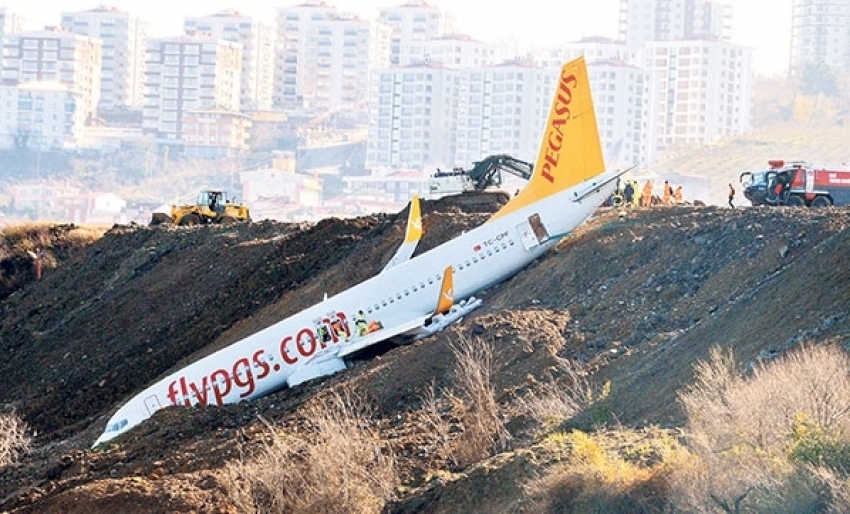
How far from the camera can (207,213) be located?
89.4m

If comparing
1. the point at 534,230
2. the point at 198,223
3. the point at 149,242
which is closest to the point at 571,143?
the point at 534,230

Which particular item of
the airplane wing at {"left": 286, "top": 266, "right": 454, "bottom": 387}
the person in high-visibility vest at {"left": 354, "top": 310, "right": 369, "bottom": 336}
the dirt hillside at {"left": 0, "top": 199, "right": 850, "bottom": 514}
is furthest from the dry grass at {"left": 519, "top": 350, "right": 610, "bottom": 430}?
the person in high-visibility vest at {"left": 354, "top": 310, "right": 369, "bottom": 336}

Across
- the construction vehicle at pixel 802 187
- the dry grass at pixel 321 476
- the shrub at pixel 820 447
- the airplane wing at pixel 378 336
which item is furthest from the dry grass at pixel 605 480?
the construction vehicle at pixel 802 187

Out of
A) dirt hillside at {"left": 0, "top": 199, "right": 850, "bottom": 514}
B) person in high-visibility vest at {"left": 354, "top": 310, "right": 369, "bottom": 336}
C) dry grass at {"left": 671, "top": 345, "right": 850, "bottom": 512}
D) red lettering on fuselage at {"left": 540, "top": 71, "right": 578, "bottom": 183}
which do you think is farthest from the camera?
red lettering on fuselage at {"left": 540, "top": 71, "right": 578, "bottom": 183}

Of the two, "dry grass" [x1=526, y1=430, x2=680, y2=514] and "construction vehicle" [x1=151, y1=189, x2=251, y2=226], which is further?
"construction vehicle" [x1=151, y1=189, x2=251, y2=226]

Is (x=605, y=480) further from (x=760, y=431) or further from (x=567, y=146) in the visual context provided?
(x=567, y=146)

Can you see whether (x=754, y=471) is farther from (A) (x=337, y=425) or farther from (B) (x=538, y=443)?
(A) (x=337, y=425)

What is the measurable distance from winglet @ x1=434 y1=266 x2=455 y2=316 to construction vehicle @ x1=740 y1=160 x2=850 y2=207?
69.0ft

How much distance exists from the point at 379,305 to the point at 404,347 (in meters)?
4.76

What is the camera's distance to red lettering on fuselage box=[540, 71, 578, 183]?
55156 millimetres

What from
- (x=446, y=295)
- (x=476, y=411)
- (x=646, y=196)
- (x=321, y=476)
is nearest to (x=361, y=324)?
(x=446, y=295)

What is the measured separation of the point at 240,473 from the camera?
116ft

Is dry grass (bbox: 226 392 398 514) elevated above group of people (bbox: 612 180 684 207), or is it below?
below

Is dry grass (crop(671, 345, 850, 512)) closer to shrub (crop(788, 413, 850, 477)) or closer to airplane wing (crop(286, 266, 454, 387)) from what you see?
shrub (crop(788, 413, 850, 477))
